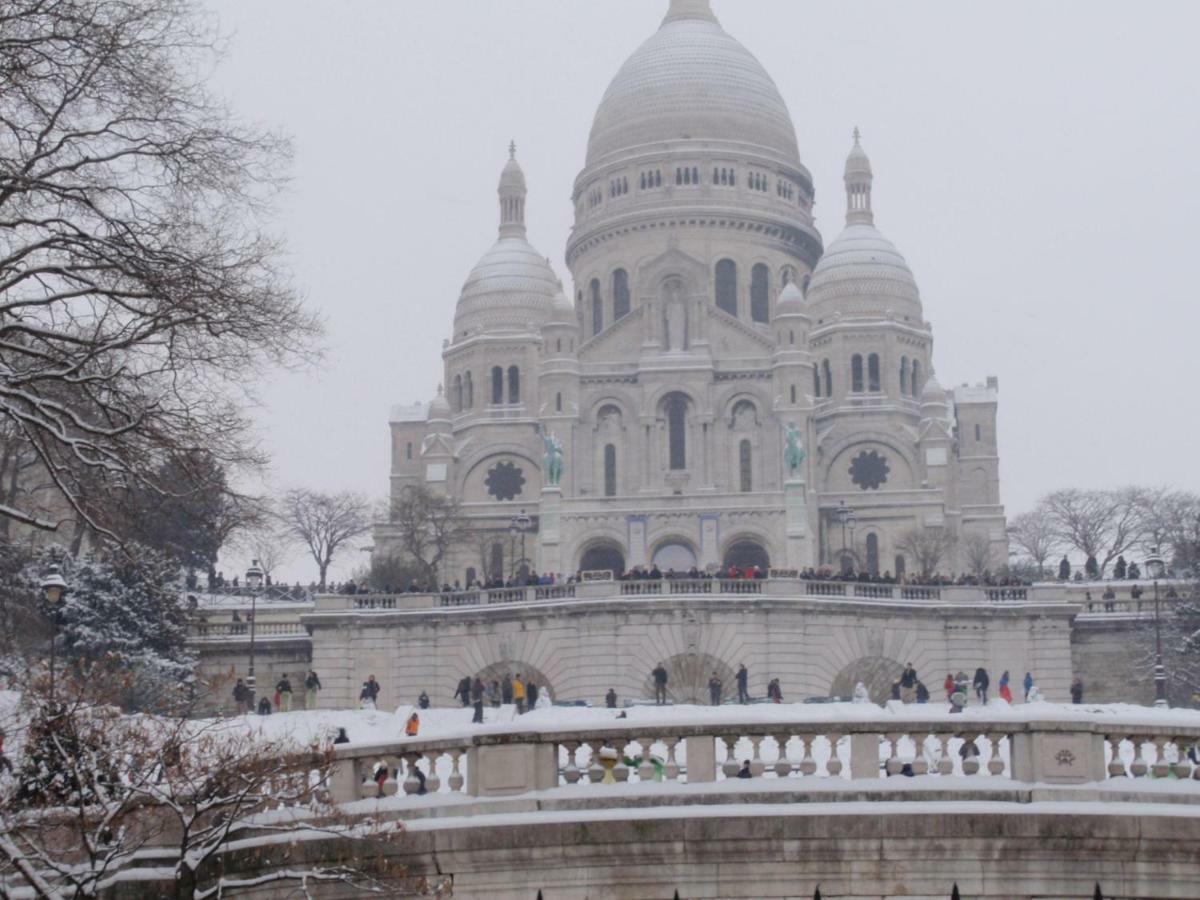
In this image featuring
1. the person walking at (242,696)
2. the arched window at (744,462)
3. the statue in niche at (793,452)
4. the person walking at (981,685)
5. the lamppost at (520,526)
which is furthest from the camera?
the arched window at (744,462)

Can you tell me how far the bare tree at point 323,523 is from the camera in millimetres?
100625

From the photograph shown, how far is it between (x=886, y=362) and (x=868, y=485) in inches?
309

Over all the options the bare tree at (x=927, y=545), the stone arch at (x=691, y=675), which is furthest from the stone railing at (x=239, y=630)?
the bare tree at (x=927, y=545)

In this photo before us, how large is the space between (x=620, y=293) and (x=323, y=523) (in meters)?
20.2

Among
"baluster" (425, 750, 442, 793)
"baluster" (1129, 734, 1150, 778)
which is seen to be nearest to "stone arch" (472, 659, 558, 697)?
"baluster" (425, 750, 442, 793)

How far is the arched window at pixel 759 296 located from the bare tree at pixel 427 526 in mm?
21903

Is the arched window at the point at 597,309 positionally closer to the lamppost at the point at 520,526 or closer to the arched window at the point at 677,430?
the arched window at the point at 677,430

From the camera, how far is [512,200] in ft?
395

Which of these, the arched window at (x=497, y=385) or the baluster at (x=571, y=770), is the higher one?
the arched window at (x=497, y=385)

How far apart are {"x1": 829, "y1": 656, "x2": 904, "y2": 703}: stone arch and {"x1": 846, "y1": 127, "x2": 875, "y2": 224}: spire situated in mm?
55568

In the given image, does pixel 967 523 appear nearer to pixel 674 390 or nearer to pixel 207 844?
pixel 674 390

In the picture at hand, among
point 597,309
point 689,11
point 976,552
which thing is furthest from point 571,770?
point 689,11

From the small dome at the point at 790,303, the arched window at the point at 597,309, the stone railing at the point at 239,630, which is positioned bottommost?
the stone railing at the point at 239,630

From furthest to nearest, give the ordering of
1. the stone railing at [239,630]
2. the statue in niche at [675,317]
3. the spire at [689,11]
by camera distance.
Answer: the spire at [689,11] → the statue in niche at [675,317] → the stone railing at [239,630]
